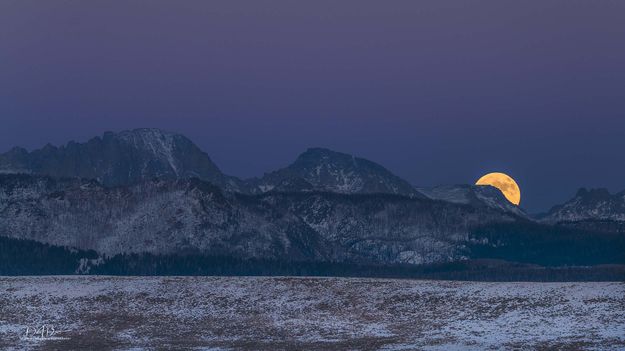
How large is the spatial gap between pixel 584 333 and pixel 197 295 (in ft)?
134

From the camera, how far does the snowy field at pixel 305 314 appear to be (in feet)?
276

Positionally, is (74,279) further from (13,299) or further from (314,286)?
(314,286)

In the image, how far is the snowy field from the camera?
8406 centimetres

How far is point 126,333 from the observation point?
303 ft

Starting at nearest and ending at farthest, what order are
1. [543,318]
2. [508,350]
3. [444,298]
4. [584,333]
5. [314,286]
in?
[508,350]
[584,333]
[543,318]
[444,298]
[314,286]

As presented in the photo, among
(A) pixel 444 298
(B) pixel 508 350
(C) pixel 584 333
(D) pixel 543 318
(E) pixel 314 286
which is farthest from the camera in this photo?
(E) pixel 314 286

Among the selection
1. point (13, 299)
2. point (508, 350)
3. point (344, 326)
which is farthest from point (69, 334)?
point (508, 350)

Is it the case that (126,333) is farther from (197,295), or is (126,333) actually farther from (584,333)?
(584,333)

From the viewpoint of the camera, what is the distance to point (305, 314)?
97938 mm

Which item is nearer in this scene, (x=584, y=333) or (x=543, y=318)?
(x=584, y=333)
